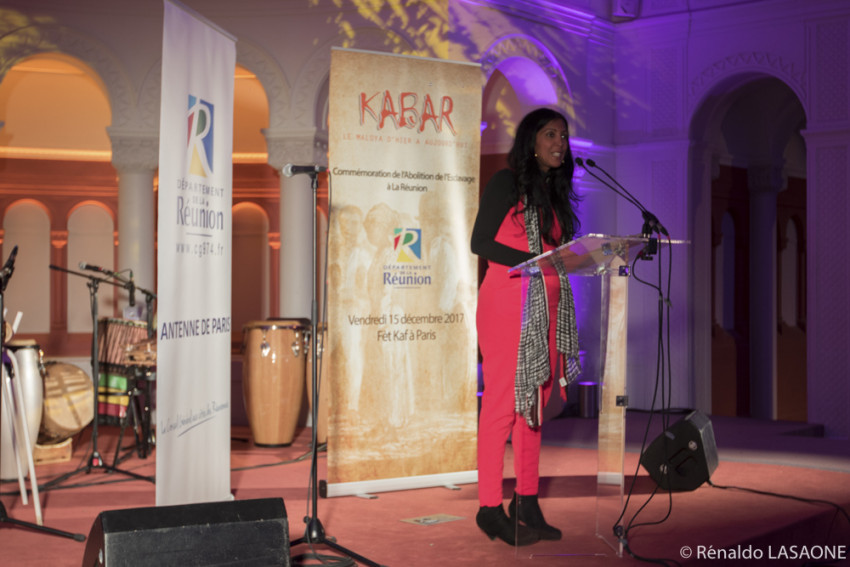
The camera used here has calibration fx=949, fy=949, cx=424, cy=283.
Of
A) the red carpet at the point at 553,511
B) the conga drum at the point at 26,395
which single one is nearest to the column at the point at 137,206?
the red carpet at the point at 553,511

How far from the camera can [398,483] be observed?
4.98 meters

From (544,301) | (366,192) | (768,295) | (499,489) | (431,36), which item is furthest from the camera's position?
(768,295)

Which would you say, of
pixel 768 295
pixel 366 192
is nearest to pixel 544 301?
pixel 366 192

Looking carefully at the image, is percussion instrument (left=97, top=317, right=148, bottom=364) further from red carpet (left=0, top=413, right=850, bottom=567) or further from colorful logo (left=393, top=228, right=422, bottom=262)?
colorful logo (left=393, top=228, right=422, bottom=262)

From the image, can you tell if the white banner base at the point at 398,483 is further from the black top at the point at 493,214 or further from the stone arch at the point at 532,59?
the stone arch at the point at 532,59

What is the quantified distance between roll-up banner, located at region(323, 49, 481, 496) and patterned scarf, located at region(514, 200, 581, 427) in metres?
1.39

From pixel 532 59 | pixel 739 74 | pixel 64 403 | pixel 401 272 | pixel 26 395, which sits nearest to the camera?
pixel 401 272

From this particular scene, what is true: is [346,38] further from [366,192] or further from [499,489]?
[499,489]

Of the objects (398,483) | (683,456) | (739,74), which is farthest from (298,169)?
(739,74)

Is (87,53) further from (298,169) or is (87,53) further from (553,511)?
(553,511)

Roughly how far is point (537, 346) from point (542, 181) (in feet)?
2.21

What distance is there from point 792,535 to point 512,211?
194 cm

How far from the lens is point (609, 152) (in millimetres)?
9117

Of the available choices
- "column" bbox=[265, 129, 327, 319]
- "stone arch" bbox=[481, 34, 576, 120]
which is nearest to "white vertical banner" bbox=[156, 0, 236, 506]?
"column" bbox=[265, 129, 327, 319]
